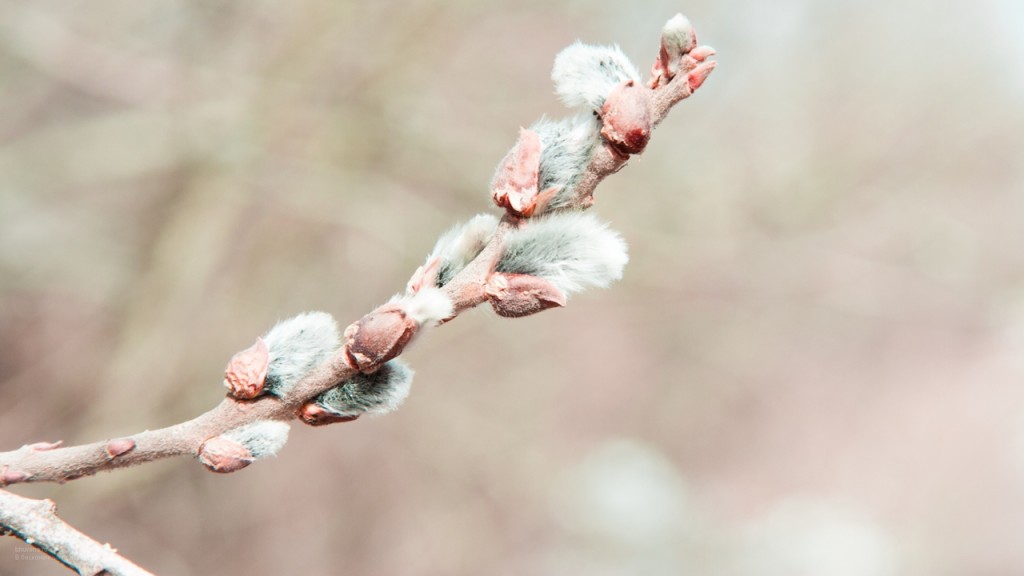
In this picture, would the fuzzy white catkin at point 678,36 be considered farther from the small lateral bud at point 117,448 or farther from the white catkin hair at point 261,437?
the small lateral bud at point 117,448

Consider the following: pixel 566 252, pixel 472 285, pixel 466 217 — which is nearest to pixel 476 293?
pixel 472 285

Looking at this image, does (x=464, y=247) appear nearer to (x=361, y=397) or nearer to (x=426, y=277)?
(x=426, y=277)

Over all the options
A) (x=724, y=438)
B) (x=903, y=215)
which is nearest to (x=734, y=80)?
(x=903, y=215)

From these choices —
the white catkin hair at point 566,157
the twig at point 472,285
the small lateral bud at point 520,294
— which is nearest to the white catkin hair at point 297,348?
the twig at point 472,285

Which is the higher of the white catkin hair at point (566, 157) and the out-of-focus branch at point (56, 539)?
the white catkin hair at point (566, 157)

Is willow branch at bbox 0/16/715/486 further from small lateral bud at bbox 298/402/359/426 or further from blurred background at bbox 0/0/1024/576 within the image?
blurred background at bbox 0/0/1024/576

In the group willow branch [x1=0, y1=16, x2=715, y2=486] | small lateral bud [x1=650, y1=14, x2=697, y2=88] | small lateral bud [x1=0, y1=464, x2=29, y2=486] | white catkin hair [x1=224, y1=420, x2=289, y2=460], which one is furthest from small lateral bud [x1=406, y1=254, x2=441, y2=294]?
small lateral bud [x1=0, y1=464, x2=29, y2=486]

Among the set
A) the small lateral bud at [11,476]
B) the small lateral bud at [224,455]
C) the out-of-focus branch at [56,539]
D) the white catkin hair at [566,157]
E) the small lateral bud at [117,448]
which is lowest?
the out-of-focus branch at [56,539]
